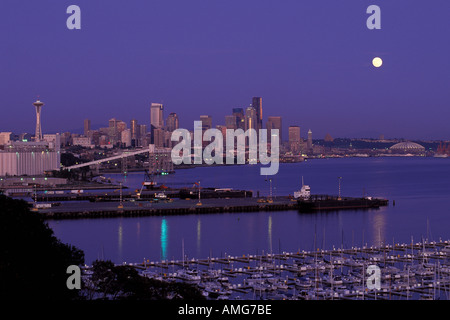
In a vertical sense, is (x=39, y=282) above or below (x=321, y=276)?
above

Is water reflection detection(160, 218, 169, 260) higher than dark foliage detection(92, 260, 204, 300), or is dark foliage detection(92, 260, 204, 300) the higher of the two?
dark foliage detection(92, 260, 204, 300)

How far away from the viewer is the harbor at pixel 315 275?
51.0ft

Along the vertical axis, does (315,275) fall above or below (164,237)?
above

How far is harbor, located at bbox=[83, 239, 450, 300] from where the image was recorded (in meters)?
15.5

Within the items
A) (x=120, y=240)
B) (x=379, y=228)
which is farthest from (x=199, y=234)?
(x=379, y=228)

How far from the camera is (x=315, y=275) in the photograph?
17219mm

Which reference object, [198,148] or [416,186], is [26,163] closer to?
[416,186]

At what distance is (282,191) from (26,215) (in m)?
42.3

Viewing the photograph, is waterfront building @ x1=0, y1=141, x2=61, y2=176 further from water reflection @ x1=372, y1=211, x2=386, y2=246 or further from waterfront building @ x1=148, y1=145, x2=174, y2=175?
water reflection @ x1=372, y1=211, x2=386, y2=246

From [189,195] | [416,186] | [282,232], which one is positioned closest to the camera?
[282,232]

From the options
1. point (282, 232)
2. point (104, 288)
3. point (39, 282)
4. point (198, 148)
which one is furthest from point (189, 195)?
point (198, 148)

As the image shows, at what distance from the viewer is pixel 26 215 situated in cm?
976

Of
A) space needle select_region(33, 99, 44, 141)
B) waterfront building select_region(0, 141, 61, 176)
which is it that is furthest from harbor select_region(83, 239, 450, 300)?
space needle select_region(33, 99, 44, 141)

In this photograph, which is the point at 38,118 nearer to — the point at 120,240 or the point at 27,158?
the point at 27,158
